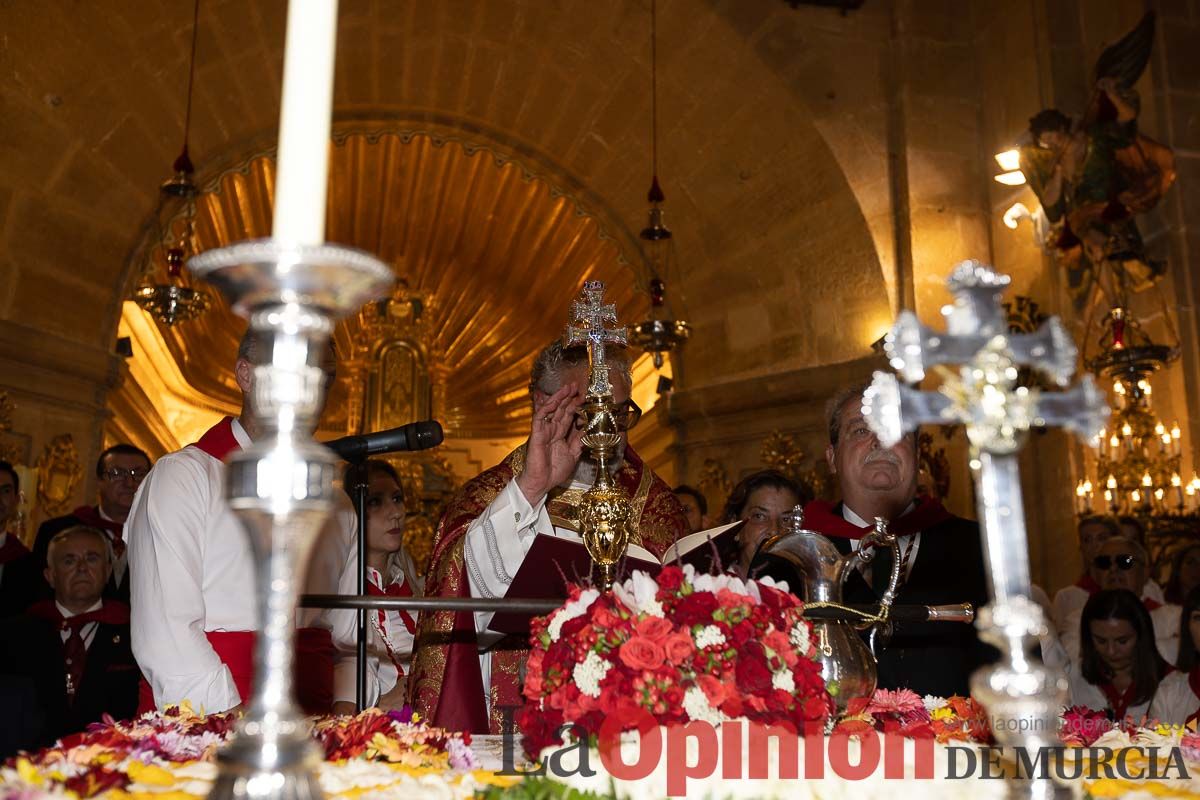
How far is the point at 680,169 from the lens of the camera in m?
8.99

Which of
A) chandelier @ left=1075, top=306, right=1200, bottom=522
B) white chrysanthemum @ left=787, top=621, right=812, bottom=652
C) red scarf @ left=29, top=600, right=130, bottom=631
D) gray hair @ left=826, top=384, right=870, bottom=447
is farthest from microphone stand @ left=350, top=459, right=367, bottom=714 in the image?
chandelier @ left=1075, top=306, right=1200, bottom=522

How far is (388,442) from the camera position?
87.7 inches

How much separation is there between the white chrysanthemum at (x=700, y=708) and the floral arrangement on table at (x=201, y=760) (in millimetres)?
250

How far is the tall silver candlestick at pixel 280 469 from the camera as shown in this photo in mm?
859

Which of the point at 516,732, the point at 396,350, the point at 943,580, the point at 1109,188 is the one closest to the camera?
the point at 516,732

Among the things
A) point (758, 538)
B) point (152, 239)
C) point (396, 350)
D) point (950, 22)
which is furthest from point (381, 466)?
point (396, 350)

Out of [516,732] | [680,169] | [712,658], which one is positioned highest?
[680,169]

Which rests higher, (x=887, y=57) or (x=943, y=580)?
(x=887, y=57)

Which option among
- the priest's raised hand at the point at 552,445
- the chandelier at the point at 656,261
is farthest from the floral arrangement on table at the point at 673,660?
the chandelier at the point at 656,261

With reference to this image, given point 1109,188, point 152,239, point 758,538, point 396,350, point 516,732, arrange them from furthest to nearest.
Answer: point 396,350, point 152,239, point 1109,188, point 758,538, point 516,732

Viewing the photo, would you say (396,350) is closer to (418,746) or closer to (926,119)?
(926,119)

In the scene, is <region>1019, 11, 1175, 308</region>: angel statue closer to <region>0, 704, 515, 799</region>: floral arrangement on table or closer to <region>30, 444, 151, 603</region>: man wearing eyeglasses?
<region>30, 444, 151, 603</region>: man wearing eyeglasses

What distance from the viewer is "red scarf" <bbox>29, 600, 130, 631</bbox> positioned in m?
4.24

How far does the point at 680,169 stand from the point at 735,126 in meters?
0.57
